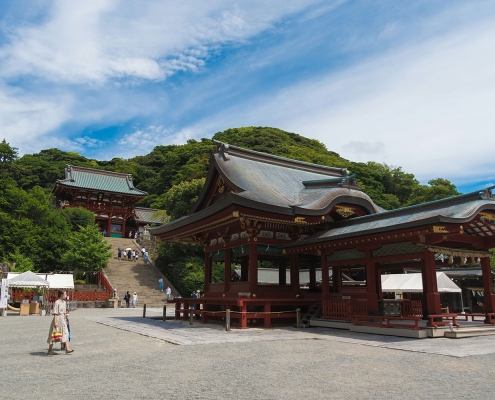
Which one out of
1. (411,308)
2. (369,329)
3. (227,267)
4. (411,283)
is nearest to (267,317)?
(227,267)

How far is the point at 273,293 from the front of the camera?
15703 millimetres

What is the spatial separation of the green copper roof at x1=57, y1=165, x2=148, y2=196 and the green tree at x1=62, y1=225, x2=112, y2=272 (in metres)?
19.3

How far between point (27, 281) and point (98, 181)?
32.2 metres

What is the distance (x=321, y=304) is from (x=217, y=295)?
15.1 ft

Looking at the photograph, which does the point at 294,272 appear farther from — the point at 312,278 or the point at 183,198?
the point at 183,198

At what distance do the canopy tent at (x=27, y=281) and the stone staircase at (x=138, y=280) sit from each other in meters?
7.59

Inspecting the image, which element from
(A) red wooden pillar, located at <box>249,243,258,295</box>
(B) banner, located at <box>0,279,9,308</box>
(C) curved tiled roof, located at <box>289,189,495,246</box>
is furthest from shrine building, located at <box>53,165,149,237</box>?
(C) curved tiled roof, located at <box>289,189,495,246</box>

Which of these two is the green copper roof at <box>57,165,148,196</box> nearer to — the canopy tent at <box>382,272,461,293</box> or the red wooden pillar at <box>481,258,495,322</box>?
the canopy tent at <box>382,272,461,293</box>

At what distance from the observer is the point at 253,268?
15.3 metres

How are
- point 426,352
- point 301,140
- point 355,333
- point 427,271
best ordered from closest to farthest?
point 426,352 < point 427,271 < point 355,333 < point 301,140

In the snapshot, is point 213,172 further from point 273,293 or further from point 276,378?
point 276,378

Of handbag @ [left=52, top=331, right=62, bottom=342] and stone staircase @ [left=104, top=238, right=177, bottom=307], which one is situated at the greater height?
stone staircase @ [left=104, top=238, right=177, bottom=307]

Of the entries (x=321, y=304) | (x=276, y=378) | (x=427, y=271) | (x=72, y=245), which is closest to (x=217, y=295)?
(x=321, y=304)

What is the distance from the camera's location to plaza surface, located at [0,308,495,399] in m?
5.69
